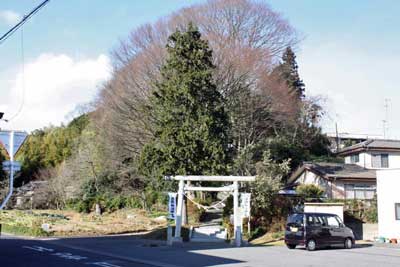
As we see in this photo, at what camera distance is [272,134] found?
140 ft

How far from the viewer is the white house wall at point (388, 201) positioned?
25969mm

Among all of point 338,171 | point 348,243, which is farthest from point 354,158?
point 348,243

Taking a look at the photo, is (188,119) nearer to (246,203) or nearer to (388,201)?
(246,203)

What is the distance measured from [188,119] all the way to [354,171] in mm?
17008

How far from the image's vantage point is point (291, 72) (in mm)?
53594

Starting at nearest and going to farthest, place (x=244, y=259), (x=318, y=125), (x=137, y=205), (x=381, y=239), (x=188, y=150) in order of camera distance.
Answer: (x=244, y=259), (x=381, y=239), (x=188, y=150), (x=137, y=205), (x=318, y=125)

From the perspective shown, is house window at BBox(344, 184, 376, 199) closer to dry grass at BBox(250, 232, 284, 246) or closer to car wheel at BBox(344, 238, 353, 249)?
dry grass at BBox(250, 232, 284, 246)

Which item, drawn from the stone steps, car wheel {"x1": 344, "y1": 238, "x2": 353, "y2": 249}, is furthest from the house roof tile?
car wheel {"x1": 344, "y1": 238, "x2": 353, "y2": 249}

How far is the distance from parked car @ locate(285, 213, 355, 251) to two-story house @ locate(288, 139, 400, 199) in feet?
52.5

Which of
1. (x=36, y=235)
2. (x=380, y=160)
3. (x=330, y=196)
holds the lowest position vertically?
(x=36, y=235)

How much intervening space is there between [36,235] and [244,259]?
16394 mm

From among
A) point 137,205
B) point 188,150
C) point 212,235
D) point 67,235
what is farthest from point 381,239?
point 137,205

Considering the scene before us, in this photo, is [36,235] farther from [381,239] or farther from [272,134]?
[272,134]

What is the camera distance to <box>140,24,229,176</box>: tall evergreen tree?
1110 inches
